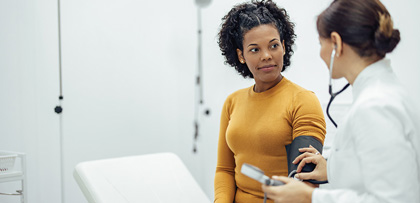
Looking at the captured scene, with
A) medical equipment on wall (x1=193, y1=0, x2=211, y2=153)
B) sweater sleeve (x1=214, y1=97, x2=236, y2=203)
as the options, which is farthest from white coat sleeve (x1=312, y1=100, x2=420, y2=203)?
medical equipment on wall (x1=193, y1=0, x2=211, y2=153)

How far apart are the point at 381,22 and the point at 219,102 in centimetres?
183

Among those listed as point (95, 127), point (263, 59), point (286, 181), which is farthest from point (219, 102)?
point (286, 181)

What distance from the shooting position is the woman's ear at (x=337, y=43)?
679mm

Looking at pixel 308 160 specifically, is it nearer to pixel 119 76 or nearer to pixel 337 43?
pixel 337 43

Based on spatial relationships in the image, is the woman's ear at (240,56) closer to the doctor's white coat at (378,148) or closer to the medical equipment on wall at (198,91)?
the doctor's white coat at (378,148)

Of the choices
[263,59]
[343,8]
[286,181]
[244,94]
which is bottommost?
[286,181]

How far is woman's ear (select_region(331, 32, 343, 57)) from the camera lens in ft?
2.23

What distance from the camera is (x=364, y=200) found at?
0.59m

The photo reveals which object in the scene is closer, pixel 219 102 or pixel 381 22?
pixel 381 22

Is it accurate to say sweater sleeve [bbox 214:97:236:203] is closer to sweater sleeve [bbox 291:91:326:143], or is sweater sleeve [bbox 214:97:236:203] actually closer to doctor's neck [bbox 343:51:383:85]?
sweater sleeve [bbox 291:91:326:143]

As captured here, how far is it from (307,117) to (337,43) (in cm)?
33

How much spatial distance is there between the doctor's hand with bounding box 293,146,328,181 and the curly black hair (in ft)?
1.28

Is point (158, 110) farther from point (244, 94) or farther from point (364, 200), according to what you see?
point (364, 200)

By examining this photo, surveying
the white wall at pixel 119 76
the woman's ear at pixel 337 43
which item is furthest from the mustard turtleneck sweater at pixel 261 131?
the white wall at pixel 119 76
